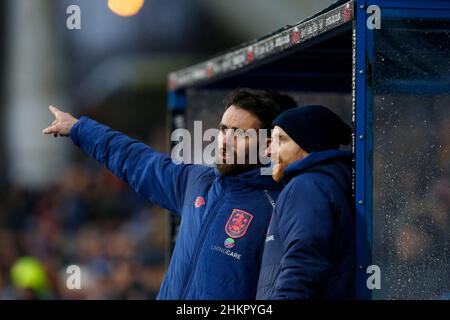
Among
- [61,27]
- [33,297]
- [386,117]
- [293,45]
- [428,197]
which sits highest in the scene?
[61,27]

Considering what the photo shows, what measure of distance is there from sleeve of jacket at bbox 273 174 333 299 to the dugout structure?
1.06 feet

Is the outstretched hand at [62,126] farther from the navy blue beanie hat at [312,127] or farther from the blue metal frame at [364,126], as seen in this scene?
the blue metal frame at [364,126]

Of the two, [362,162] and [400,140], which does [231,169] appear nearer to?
[362,162]

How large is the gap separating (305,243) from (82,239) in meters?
9.40

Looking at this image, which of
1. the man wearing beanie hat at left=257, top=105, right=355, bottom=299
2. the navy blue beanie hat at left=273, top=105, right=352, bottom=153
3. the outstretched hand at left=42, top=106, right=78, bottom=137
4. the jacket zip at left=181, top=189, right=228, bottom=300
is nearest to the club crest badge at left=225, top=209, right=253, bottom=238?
the jacket zip at left=181, top=189, right=228, bottom=300

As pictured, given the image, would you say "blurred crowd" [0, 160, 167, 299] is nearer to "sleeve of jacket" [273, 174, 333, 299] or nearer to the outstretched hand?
the outstretched hand

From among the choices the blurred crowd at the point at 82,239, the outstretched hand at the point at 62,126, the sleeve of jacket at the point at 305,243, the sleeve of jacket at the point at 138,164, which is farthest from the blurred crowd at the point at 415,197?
the blurred crowd at the point at 82,239

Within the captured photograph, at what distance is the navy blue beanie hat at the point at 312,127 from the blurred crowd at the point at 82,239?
6393 millimetres

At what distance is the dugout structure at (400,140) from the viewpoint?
4.57m

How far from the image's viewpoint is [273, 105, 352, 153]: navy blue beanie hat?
450 centimetres

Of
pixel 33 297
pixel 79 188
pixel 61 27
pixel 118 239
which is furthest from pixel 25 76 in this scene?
pixel 33 297

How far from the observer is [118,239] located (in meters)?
13.0

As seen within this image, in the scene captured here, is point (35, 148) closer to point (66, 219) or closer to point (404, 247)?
point (66, 219)
